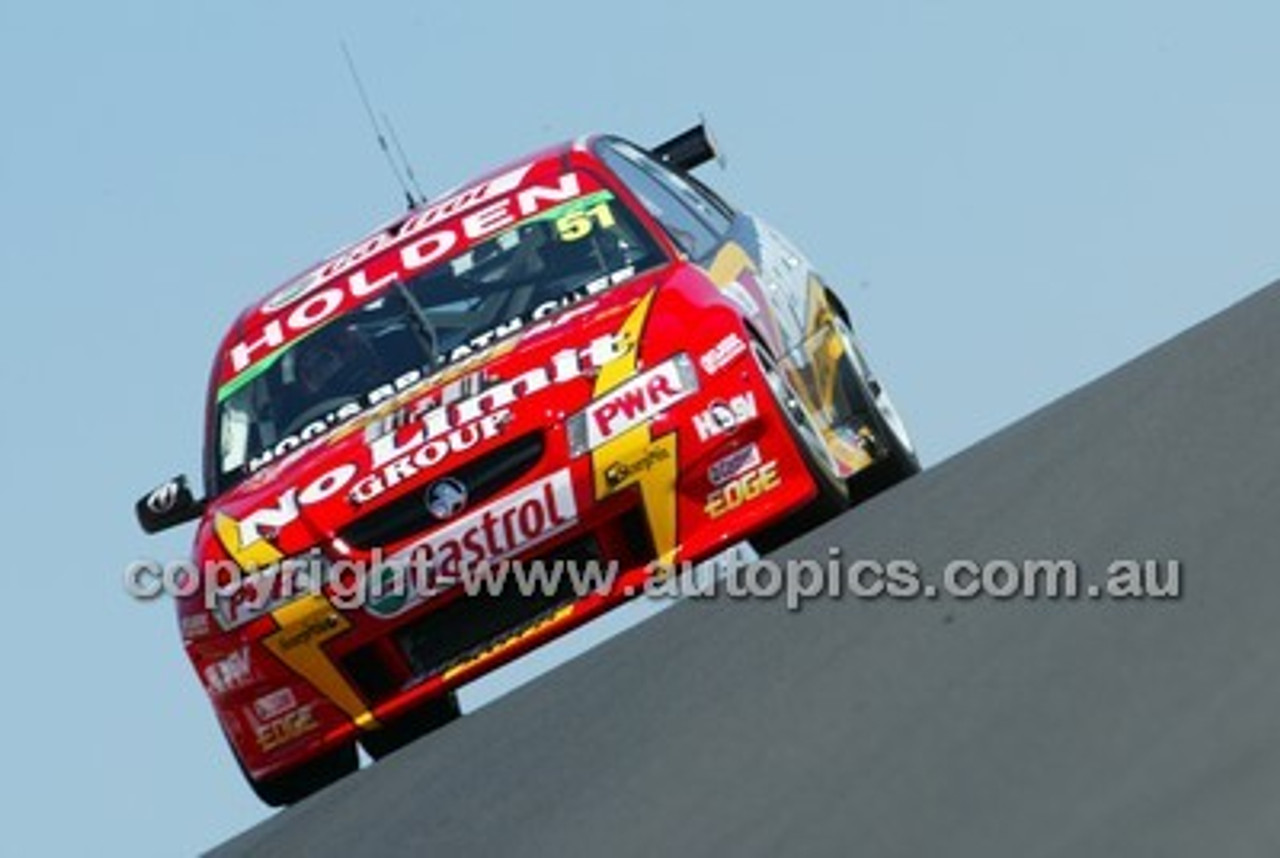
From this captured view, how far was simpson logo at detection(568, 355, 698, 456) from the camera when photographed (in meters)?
8.95

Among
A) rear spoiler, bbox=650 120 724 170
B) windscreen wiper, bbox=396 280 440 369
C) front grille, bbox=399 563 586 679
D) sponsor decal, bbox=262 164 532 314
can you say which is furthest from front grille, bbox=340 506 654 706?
→ rear spoiler, bbox=650 120 724 170

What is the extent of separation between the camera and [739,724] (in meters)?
6.29

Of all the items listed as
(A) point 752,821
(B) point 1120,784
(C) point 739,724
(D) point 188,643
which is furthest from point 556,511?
(B) point 1120,784

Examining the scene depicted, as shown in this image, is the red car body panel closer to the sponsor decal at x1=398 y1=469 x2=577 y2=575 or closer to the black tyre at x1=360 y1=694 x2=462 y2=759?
the sponsor decal at x1=398 y1=469 x2=577 y2=575

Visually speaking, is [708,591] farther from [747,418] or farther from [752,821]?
[752,821]

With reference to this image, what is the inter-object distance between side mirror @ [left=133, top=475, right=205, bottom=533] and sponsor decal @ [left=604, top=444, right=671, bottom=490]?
5.93 ft

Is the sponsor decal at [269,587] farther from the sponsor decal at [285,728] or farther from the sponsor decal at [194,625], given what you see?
the sponsor decal at [285,728]

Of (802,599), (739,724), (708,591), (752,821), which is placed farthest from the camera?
(708,591)

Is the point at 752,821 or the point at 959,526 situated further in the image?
the point at 959,526

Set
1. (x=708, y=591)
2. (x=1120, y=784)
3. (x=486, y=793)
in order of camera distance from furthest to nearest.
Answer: (x=708, y=591)
(x=486, y=793)
(x=1120, y=784)

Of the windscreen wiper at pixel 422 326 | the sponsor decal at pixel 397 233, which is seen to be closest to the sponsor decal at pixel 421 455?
the windscreen wiper at pixel 422 326

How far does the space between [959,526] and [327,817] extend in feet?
4.75

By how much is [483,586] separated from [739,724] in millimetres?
2734

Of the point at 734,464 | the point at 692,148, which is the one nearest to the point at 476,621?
the point at 734,464
